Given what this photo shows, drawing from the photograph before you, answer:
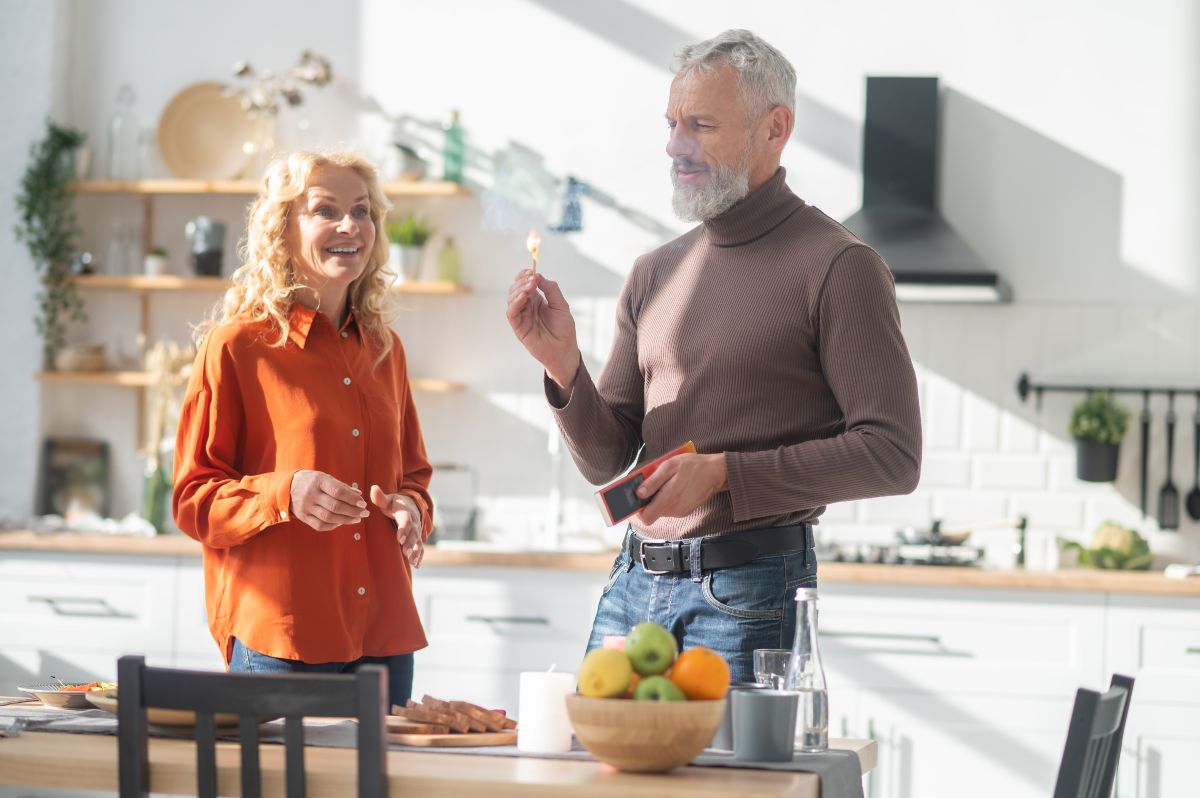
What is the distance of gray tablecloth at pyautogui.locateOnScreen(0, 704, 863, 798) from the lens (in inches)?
68.1

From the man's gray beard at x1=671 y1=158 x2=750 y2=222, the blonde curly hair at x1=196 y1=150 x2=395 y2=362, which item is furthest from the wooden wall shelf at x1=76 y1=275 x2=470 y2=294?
the man's gray beard at x1=671 y1=158 x2=750 y2=222

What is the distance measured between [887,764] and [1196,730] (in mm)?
775

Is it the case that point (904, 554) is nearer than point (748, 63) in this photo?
No

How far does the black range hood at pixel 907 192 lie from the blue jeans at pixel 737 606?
86.4 inches

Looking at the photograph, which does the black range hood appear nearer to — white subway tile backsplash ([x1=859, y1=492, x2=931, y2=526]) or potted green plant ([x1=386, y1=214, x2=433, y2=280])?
white subway tile backsplash ([x1=859, y1=492, x2=931, y2=526])

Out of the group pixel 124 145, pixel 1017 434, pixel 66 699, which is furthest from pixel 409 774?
pixel 124 145

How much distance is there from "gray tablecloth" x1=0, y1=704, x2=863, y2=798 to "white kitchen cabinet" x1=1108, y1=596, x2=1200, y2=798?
86.8 inches

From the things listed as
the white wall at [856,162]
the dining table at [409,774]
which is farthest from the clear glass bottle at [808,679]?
the white wall at [856,162]

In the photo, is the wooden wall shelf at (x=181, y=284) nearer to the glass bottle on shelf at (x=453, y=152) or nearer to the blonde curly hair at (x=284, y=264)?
the glass bottle on shelf at (x=453, y=152)

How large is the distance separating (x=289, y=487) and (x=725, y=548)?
693mm

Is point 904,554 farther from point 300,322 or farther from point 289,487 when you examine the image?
point 289,487

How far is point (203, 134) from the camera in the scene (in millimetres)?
4879

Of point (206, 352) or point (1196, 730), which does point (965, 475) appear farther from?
point (206, 352)

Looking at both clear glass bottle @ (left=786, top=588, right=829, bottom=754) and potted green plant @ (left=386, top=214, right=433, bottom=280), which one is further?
potted green plant @ (left=386, top=214, right=433, bottom=280)
